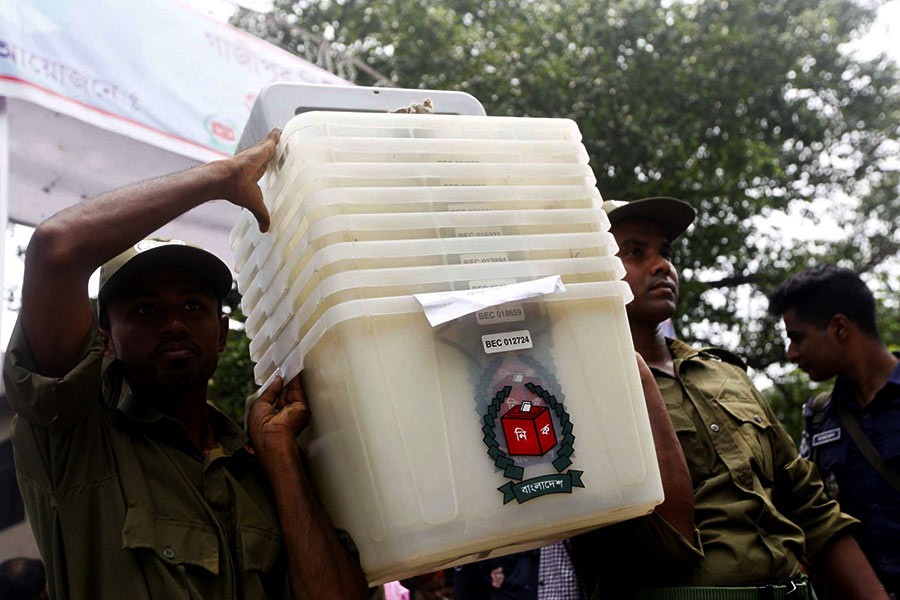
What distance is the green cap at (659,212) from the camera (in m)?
2.50

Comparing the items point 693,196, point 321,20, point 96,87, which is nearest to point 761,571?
point 96,87

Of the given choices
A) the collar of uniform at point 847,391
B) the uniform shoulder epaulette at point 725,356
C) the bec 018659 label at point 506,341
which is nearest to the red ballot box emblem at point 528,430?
the bec 018659 label at point 506,341

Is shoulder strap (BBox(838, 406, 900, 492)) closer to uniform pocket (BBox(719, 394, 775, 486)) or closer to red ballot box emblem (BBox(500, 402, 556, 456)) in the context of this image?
uniform pocket (BBox(719, 394, 775, 486))

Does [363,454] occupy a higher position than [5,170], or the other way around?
[5,170]

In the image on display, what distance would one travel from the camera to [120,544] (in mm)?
1642

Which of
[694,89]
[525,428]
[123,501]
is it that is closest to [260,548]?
[123,501]

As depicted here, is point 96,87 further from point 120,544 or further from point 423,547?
point 423,547

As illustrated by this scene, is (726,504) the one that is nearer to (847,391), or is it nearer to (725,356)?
(725,356)

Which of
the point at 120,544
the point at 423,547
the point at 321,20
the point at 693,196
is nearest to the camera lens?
the point at 423,547

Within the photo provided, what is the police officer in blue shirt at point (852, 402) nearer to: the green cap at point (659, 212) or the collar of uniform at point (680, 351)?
the collar of uniform at point (680, 351)

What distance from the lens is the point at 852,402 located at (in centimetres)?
308

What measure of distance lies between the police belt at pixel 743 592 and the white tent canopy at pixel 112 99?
2111 millimetres

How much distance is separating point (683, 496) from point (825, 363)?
149cm

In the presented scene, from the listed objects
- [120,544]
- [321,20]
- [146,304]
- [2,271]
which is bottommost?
[120,544]
